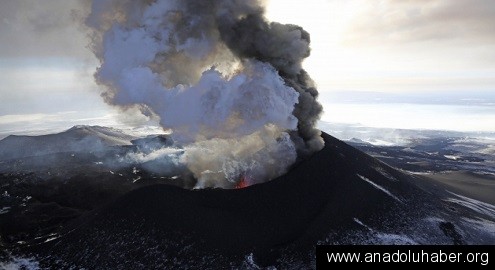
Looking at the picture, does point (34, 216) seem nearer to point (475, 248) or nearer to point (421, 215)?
point (421, 215)

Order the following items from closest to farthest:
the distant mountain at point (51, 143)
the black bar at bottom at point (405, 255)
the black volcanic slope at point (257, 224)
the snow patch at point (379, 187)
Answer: the black bar at bottom at point (405, 255)
the black volcanic slope at point (257, 224)
the snow patch at point (379, 187)
the distant mountain at point (51, 143)

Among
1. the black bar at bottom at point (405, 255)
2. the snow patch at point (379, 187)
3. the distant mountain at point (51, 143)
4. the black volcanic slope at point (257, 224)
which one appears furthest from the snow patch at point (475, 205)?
the distant mountain at point (51, 143)

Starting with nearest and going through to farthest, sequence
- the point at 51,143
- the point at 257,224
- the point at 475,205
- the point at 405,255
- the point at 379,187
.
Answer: the point at 405,255, the point at 257,224, the point at 379,187, the point at 475,205, the point at 51,143

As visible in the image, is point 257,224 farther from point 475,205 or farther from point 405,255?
point 475,205

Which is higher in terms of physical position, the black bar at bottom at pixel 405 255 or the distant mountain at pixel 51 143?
the distant mountain at pixel 51 143

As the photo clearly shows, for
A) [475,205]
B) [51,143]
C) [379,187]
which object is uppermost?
[51,143]

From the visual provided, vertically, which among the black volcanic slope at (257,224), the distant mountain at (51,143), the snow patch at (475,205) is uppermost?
the distant mountain at (51,143)

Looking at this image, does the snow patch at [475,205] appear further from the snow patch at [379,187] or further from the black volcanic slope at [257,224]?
the snow patch at [379,187]

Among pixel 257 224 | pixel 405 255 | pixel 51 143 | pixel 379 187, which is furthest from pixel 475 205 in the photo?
pixel 51 143

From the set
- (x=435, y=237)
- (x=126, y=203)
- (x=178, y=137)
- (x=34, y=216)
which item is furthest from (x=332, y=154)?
(x=34, y=216)

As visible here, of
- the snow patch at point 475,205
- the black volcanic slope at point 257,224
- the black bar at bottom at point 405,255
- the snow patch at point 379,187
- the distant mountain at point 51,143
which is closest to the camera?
the black bar at bottom at point 405,255
